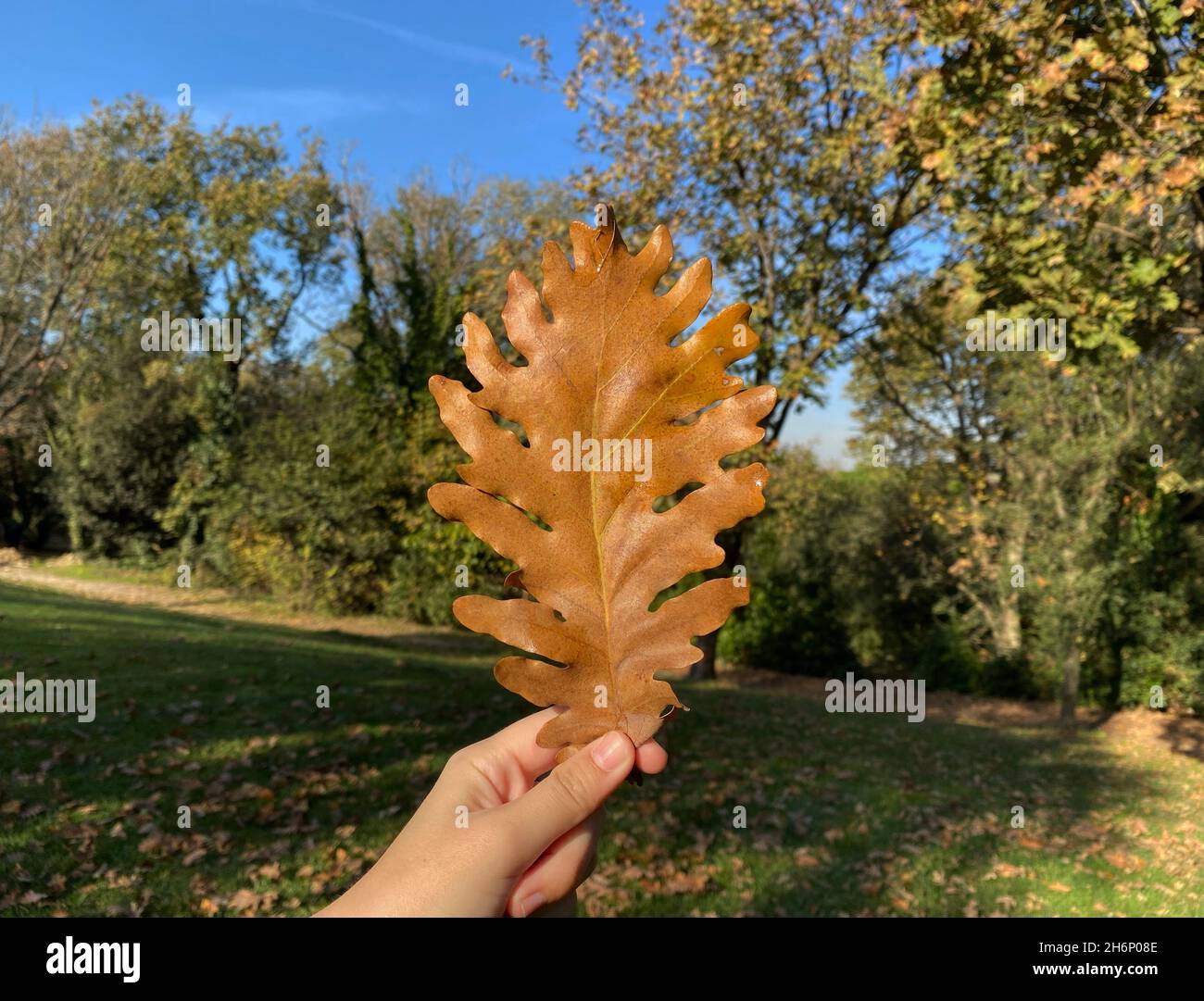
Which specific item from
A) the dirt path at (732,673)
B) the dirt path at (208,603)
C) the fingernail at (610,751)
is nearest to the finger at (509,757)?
the fingernail at (610,751)

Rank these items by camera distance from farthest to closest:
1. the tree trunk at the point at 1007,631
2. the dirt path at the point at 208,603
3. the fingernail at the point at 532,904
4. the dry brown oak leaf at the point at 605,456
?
the dirt path at the point at 208,603 → the tree trunk at the point at 1007,631 → the fingernail at the point at 532,904 → the dry brown oak leaf at the point at 605,456

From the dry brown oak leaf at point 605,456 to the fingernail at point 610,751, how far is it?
0.15 feet

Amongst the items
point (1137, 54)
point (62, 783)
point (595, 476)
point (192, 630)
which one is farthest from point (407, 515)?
point (595, 476)

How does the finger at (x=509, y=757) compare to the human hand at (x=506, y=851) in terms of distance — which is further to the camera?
the finger at (x=509, y=757)

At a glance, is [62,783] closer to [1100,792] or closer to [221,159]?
[1100,792]

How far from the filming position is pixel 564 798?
56.5 inches

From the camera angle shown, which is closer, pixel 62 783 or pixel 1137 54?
pixel 1137 54

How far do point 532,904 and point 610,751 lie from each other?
359 mm

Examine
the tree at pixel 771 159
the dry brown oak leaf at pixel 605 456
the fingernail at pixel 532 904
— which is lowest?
the fingernail at pixel 532 904

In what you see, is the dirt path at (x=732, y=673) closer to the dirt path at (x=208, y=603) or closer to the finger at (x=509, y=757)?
the dirt path at (x=208, y=603)

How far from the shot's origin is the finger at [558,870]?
4.84ft

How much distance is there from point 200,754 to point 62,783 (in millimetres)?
1072

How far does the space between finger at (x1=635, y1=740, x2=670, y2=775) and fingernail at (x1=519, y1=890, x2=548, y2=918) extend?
13.0 inches

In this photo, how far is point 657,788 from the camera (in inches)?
293
